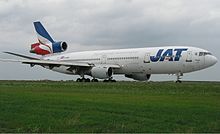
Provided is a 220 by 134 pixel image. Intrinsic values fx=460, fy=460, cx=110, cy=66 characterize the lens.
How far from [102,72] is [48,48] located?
49.8ft

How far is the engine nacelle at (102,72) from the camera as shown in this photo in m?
51.6

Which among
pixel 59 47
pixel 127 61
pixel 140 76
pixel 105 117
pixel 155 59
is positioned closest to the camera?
pixel 105 117

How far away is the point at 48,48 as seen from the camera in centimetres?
6450

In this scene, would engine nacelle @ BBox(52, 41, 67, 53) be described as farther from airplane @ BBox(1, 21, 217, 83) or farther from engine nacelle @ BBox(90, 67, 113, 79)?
engine nacelle @ BBox(90, 67, 113, 79)

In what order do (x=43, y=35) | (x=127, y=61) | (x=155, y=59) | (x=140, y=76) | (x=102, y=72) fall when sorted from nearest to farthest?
(x=155, y=59) < (x=102, y=72) < (x=127, y=61) < (x=140, y=76) < (x=43, y=35)

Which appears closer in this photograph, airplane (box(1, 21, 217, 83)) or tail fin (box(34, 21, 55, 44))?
airplane (box(1, 21, 217, 83))

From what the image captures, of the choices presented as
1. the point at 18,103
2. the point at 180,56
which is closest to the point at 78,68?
the point at 180,56

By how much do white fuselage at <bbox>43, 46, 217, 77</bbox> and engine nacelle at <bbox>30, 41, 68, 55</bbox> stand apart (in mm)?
5859

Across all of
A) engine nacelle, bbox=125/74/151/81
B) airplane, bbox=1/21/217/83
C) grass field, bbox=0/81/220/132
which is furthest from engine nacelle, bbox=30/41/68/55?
grass field, bbox=0/81/220/132

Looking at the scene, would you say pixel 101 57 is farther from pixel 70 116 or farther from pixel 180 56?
pixel 70 116

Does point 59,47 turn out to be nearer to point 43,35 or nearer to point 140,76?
point 43,35

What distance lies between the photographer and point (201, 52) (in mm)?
47156

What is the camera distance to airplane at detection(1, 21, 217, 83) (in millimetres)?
47438

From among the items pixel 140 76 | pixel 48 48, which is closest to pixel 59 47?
pixel 48 48
